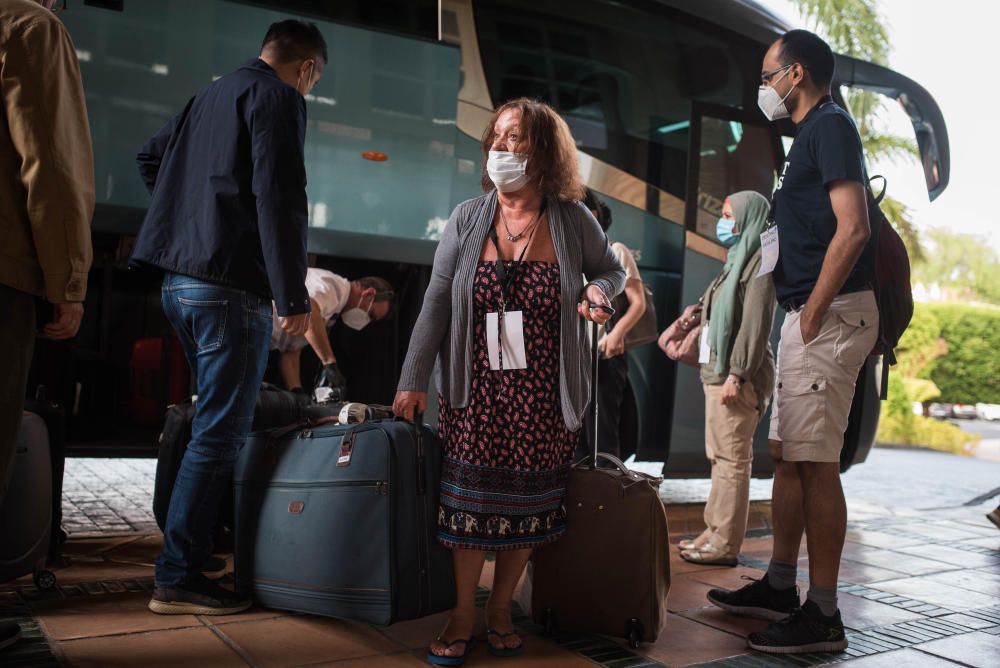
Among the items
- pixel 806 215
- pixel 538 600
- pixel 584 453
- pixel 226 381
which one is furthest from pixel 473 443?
pixel 584 453

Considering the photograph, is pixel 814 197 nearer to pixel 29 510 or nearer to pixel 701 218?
pixel 701 218

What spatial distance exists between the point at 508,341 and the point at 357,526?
65cm

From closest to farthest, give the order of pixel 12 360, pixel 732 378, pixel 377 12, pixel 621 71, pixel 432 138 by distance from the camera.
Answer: pixel 12 360
pixel 732 378
pixel 377 12
pixel 432 138
pixel 621 71


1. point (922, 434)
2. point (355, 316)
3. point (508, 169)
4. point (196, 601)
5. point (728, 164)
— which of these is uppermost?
point (728, 164)

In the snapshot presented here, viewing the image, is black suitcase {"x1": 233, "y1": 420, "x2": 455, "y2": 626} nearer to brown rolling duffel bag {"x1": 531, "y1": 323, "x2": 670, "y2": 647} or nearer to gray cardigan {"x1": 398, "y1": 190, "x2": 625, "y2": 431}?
gray cardigan {"x1": 398, "y1": 190, "x2": 625, "y2": 431}

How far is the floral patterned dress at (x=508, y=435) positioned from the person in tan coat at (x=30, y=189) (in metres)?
1.05

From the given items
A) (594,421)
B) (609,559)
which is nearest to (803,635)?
(609,559)

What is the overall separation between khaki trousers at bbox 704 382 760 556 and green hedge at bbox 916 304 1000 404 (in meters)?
17.4

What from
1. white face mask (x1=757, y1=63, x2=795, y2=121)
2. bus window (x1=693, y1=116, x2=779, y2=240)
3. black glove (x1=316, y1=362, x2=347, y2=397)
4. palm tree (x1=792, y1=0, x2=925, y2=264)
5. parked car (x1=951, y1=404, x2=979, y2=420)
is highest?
palm tree (x1=792, y1=0, x2=925, y2=264)

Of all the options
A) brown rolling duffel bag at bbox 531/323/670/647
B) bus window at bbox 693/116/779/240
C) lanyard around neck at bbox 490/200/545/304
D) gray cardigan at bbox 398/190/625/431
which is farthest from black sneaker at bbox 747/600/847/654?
bus window at bbox 693/116/779/240

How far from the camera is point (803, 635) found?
8.81 ft

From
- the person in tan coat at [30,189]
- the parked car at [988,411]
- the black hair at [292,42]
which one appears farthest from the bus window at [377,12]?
the parked car at [988,411]

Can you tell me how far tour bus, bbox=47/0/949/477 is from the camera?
12.8ft

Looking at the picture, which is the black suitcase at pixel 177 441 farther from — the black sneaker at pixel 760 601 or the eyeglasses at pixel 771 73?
the eyeglasses at pixel 771 73
